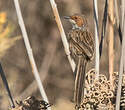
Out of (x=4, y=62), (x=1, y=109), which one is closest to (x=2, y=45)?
(x=1, y=109)

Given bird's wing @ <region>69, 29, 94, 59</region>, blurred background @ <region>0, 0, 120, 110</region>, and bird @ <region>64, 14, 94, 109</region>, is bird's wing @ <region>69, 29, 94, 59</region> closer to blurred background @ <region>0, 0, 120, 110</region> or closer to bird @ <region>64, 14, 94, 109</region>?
bird @ <region>64, 14, 94, 109</region>

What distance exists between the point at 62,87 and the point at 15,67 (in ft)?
3.81

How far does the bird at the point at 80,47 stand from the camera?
4492mm

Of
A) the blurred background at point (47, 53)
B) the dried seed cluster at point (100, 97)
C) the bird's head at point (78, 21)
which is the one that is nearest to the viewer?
the dried seed cluster at point (100, 97)

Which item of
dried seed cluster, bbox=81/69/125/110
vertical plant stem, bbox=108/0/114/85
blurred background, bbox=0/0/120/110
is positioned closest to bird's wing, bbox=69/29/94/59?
vertical plant stem, bbox=108/0/114/85

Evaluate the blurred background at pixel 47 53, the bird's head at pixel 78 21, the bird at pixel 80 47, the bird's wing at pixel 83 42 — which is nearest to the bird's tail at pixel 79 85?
the bird at pixel 80 47

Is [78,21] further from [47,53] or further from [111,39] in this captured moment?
[47,53]

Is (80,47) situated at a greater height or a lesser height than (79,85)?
greater

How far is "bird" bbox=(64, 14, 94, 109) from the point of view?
14.7 ft

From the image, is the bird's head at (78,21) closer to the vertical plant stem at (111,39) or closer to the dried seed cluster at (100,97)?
the vertical plant stem at (111,39)

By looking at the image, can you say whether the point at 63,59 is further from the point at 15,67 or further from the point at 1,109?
the point at 1,109

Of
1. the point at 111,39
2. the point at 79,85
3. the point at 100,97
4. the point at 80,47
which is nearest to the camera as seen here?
the point at 100,97

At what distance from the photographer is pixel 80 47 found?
545 cm

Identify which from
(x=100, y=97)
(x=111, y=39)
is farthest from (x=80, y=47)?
(x=100, y=97)
